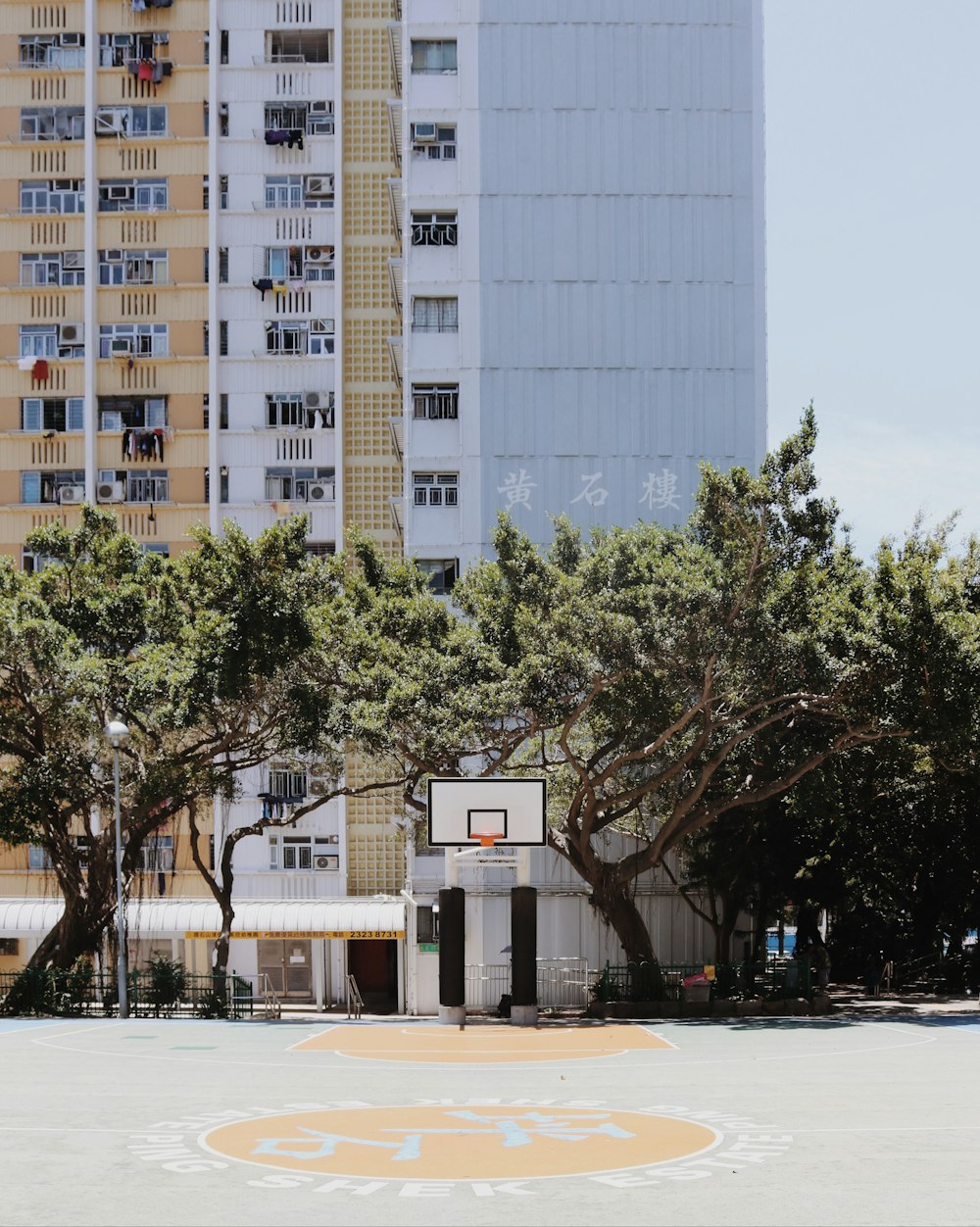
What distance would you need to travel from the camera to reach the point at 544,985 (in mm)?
42062

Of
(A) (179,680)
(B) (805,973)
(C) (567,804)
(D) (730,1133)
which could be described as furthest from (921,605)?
(D) (730,1133)

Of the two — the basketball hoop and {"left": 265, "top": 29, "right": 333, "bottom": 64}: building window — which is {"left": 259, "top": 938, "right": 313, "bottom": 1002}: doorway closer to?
the basketball hoop

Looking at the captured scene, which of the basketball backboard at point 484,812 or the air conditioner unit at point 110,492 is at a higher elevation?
the air conditioner unit at point 110,492

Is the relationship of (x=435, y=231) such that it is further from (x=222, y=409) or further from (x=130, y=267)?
(x=130, y=267)

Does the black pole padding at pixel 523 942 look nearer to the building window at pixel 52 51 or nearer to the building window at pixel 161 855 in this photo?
→ the building window at pixel 161 855

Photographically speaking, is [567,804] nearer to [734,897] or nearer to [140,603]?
[734,897]

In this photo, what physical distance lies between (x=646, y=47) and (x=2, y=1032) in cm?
3929

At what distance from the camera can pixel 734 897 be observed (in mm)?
44000

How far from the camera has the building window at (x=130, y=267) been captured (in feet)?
192

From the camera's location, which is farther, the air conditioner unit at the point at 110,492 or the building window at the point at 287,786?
the air conditioner unit at the point at 110,492

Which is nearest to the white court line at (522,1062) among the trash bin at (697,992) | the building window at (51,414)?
the trash bin at (697,992)

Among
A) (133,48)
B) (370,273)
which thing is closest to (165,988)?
(370,273)

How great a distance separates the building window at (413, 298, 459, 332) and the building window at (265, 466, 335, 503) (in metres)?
6.31

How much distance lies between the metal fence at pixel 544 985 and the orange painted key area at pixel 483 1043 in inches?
350
